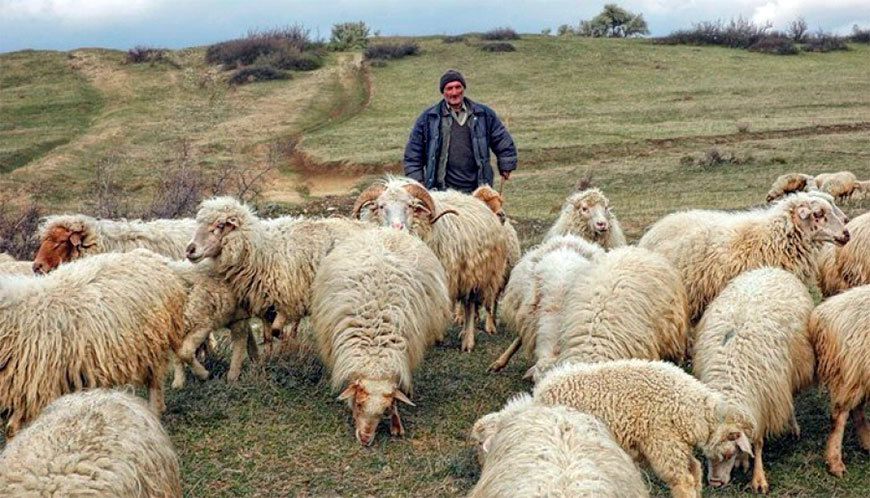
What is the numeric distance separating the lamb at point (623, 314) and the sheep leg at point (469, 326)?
6.60ft

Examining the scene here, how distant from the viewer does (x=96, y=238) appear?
8.37 m

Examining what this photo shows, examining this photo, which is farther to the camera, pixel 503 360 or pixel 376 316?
pixel 503 360

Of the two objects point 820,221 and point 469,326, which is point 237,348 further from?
point 820,221

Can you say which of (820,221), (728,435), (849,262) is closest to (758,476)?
(728,435)

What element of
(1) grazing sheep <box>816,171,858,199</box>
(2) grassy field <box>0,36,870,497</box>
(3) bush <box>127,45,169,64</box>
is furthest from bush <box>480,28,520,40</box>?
→ (1) grazing sheep <box>816,171,858,199</box>

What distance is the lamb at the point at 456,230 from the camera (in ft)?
27.9

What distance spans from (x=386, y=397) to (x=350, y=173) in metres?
20.0

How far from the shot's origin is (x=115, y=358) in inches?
242

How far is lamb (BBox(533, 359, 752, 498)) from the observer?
5.13 meters

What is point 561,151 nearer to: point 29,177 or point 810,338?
point 29,177

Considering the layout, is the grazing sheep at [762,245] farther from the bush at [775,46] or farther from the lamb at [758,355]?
the bush at [775,46]

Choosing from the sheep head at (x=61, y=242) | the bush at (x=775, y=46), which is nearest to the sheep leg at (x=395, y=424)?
the sheep head at (x=61, y=242)

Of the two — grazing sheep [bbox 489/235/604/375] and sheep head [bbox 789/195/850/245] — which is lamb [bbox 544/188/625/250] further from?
sheep head [bbox 789/195/850/245]

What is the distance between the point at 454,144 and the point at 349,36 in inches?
1701
